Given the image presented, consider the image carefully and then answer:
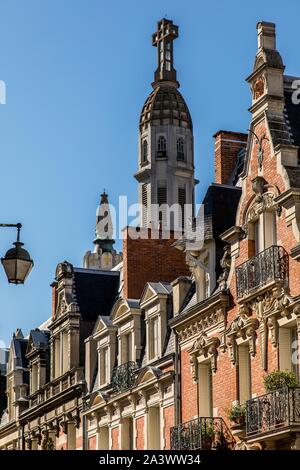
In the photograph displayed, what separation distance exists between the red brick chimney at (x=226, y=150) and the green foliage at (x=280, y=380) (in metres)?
10.7

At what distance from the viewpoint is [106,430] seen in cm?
4522

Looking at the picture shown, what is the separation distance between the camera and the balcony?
3400cm

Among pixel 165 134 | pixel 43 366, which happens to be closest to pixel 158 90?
pixel 165 134

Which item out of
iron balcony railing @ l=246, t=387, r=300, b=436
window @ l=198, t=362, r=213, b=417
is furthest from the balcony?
iron balcony railing @ l=246, t=387, r=300, b=436

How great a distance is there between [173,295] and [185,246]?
2384mm

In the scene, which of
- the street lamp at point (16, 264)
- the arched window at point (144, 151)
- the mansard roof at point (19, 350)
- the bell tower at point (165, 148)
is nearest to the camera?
the street lamp at point (16, 264)

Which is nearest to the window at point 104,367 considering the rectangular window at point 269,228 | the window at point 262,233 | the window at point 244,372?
the window at point 244,372

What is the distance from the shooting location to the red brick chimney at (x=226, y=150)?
131ft

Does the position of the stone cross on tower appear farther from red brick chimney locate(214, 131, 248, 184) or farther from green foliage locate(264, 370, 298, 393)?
green foliage locate(264, 370, 298, 393)

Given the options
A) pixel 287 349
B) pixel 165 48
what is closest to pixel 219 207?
pixel 287 349

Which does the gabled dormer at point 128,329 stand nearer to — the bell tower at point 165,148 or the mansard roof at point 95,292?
the mansard roof at point 95,292

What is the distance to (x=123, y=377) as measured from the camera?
42.6 metres

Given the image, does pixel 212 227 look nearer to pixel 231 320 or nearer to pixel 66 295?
pixel 231 320

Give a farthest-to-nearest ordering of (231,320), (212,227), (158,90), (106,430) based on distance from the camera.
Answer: (158,90), (106,430), (212,227), (231,320)
